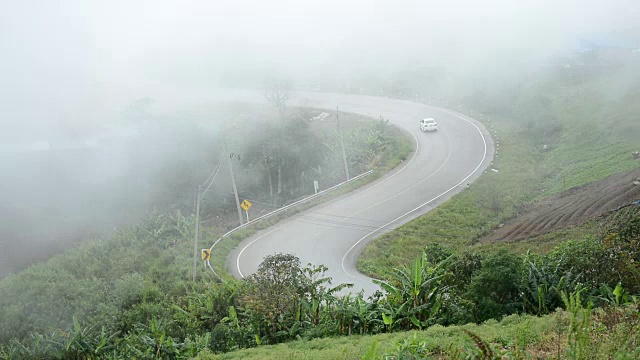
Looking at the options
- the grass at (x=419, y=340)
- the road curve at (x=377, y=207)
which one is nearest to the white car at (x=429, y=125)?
the road curve at (x=377, y=207)

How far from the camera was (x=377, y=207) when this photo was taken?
25656 millimetres

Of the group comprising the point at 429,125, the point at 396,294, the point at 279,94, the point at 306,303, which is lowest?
the point at 306,303

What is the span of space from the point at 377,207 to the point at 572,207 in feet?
26.8

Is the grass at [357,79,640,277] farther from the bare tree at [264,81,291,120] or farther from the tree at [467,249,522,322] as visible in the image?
the bare tree at [264,81,291,120]

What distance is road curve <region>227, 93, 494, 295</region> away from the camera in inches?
850

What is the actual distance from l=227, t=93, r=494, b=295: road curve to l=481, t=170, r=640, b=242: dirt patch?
4.41 m

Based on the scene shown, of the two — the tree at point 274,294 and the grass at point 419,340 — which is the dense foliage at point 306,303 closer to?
the tree at point 274,294

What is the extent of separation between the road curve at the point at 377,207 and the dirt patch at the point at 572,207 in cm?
441

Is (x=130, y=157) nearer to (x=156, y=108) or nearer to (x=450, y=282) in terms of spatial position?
(x=156, y=108)

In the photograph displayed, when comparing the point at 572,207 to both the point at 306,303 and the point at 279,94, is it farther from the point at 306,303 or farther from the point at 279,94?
the point at 279,94

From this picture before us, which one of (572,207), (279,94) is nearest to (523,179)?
(572,207)

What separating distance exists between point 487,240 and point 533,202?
4696 millimetres

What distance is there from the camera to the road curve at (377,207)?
21594mm

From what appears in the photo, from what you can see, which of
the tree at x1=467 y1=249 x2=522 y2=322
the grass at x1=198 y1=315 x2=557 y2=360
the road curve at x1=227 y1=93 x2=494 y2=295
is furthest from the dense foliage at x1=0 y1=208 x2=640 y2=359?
the road curve at x1=227 y1=93 x2=494 y2=295
